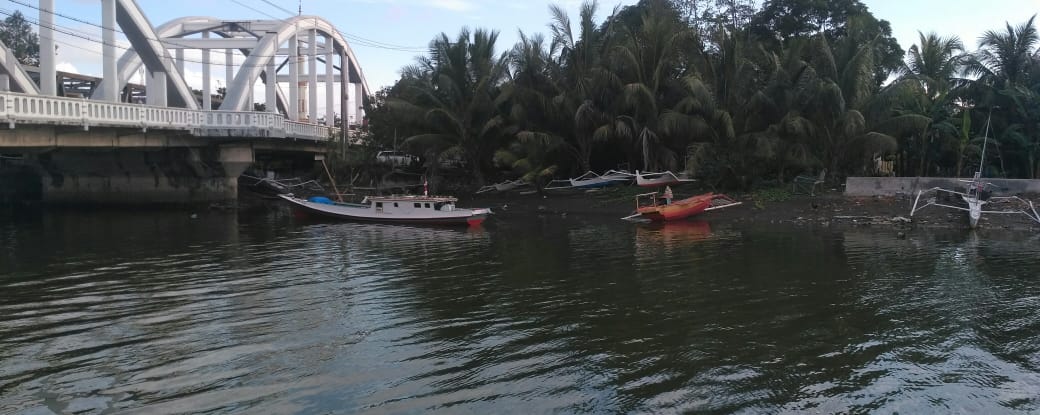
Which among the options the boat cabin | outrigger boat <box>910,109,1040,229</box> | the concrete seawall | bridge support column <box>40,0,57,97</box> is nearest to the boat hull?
the concrete seawall

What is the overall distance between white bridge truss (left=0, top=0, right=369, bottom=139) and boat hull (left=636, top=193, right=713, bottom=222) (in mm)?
20410

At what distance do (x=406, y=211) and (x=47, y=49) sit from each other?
1633 cm

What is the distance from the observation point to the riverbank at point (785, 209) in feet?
86.9

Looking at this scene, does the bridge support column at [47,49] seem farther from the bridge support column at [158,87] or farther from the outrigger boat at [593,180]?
the outrigger boat at [593,180]

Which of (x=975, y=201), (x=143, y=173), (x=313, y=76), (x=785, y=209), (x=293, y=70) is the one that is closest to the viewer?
(x=975, y=201)

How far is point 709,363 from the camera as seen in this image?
880cm

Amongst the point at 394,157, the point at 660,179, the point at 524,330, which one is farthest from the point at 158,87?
the point at 524,330

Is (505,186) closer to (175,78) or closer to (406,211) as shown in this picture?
(406,211)

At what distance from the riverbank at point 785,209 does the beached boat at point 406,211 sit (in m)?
5.29

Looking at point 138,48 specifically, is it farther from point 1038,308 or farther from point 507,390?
point 1038,308

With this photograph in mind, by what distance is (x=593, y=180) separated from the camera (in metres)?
36.0

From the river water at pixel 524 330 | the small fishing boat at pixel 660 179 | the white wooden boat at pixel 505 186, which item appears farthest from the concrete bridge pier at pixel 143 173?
the small fishing boat at pixel 660 179

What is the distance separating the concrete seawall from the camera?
91.8ft

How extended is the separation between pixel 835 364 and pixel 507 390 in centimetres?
426
